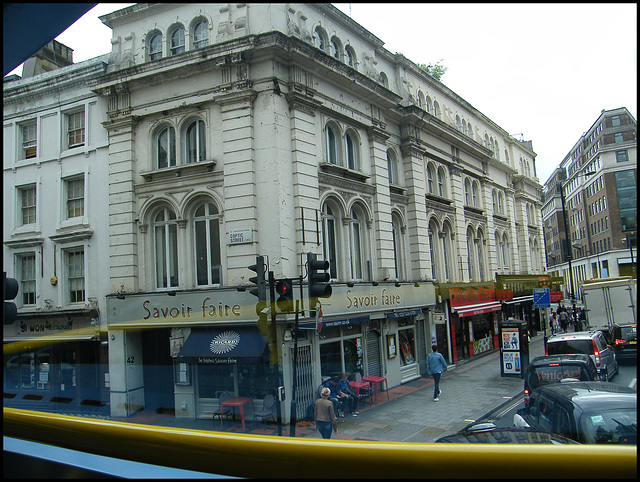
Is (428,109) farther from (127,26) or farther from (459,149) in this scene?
(127,26)

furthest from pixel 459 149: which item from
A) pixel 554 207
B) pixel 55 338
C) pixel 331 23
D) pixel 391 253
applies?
pixel 554 207

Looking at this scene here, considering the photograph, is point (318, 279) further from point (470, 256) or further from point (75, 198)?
point (470, 256)

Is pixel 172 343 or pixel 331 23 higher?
pixel 331 23

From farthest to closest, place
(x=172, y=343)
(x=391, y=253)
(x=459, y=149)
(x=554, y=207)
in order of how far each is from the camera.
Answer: (x=459, y=149), (x=391, y=253), (x=172, y=343), (x=554, y=207)

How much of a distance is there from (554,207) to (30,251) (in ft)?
36.2

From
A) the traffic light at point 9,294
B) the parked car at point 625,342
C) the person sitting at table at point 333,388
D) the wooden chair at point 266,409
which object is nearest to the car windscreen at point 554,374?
the parked car at point 625,342

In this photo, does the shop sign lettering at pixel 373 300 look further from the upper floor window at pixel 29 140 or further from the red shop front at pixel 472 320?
the upper floor window at pixel 29 140

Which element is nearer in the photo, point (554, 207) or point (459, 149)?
point (554, 207)

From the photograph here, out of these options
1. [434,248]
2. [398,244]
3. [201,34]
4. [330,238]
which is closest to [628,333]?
[398,244]

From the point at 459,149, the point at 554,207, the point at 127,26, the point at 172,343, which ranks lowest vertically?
the point at 172,343

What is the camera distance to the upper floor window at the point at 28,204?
38.2 feet

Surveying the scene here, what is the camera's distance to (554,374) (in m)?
10.0

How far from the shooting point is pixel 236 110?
1270 centimetres

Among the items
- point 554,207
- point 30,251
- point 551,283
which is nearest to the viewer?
point 554,207
